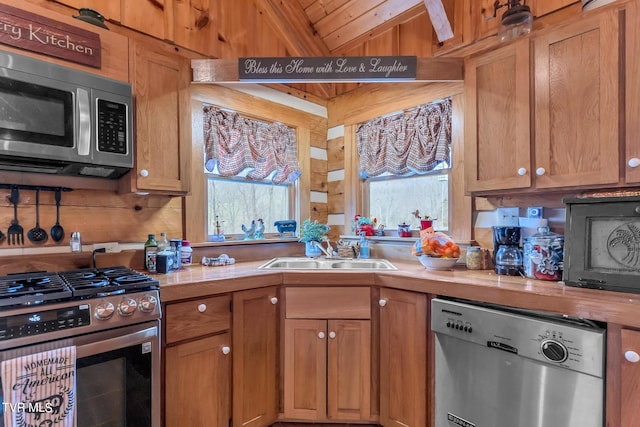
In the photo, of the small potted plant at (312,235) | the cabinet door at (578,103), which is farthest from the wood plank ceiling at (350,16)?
the small potted plant at (312,235)

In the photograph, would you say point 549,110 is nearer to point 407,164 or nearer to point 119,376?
point 407,164

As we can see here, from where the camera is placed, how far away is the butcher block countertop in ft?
4.09

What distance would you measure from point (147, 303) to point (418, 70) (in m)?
2.00

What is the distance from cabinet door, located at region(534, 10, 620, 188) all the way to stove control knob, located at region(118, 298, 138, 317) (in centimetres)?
202

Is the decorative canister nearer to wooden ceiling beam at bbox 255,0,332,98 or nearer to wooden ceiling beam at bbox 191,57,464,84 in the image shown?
wooden ceiling beam at bbox 191,57,464,84

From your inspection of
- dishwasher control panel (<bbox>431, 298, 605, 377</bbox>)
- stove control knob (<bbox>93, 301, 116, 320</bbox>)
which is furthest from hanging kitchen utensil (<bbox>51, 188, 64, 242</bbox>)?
dishwasher control panel (<bbox>431, 298, 605, 377</bbox>)

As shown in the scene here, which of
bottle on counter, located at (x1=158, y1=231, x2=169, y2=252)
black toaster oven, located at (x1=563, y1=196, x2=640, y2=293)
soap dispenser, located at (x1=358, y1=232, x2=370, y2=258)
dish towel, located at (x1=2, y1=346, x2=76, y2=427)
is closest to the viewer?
dish towel, located at (x1=2, y1=346, x2=76, y2=427)

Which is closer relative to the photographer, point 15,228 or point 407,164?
point 15,228

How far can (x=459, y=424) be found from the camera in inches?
63.6

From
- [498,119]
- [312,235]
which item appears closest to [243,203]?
[312,235]

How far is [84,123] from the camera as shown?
159 cm

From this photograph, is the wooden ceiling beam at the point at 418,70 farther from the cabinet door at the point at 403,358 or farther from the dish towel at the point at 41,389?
the dish towel at the point at 41,389

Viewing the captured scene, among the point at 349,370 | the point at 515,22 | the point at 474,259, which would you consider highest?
the point at 515,22

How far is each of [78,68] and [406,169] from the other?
212 centimetres
